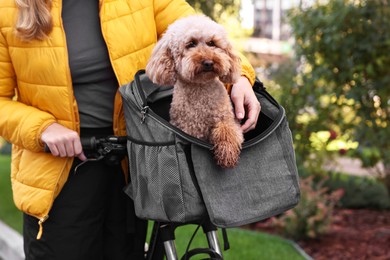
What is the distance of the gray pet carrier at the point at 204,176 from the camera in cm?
213

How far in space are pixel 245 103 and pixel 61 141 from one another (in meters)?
0.68

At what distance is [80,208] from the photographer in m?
2.70

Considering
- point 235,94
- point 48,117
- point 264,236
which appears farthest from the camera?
point 264,236

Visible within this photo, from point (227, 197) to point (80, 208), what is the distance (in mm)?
806

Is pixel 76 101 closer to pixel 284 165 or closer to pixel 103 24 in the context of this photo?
pixel 103 24

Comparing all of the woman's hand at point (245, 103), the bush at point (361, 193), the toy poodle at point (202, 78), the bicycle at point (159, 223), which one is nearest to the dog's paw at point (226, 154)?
the toy poodle at point (202, 78)

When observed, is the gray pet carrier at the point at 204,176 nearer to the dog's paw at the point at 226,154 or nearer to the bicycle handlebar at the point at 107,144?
the dog's paw at the point at 226,154

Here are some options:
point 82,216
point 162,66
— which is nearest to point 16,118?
point 82,216

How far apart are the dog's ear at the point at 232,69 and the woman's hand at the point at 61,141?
0.60 metres

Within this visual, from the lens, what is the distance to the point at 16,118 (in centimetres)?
249

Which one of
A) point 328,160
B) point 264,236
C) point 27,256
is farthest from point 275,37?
point 27,256

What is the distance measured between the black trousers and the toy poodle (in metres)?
0.58

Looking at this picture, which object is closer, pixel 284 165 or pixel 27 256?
pixel 284 165

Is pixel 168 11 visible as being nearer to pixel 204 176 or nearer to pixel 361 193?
pixel 204 176
